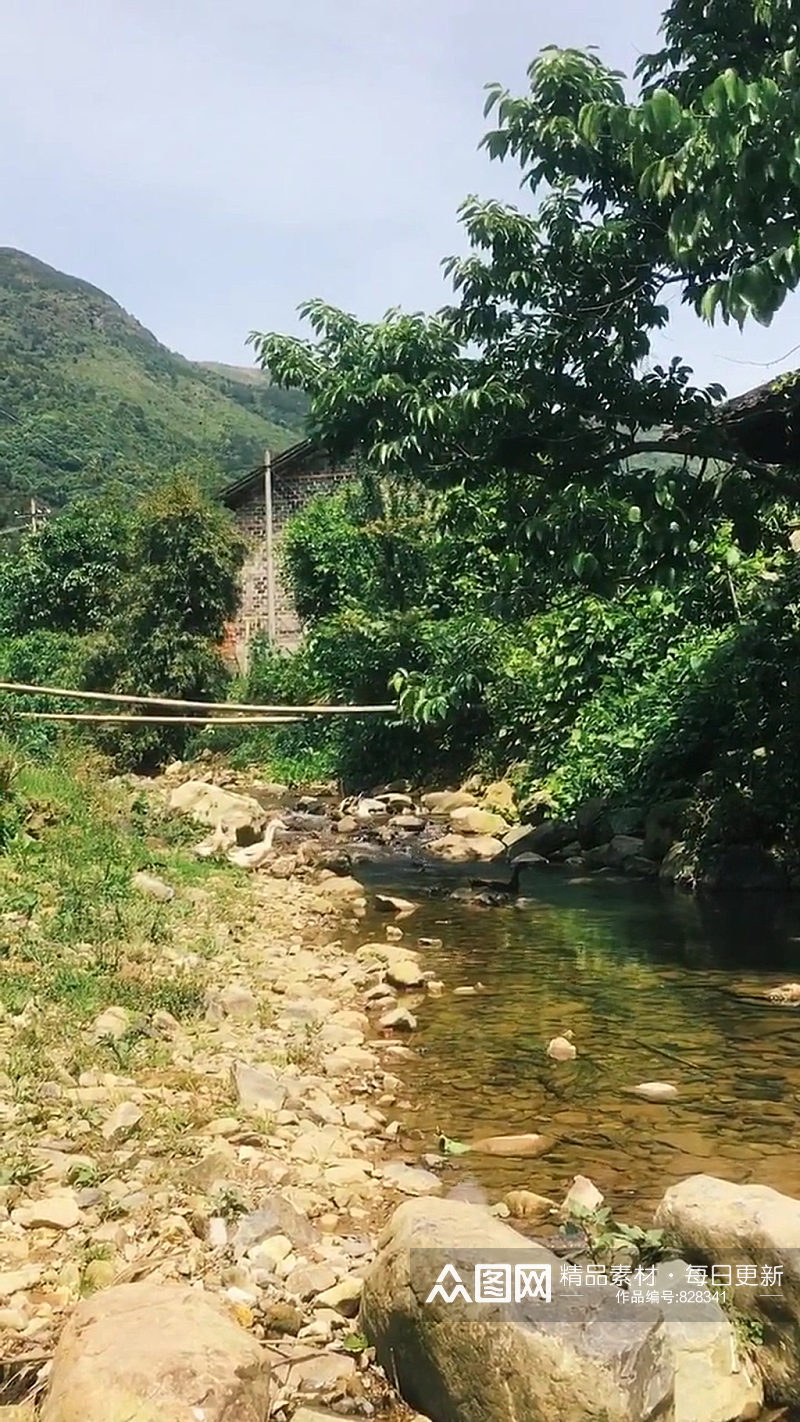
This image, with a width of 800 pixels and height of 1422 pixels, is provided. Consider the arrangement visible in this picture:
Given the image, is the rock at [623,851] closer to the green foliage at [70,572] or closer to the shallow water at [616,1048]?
the shallow water at [616,1048]

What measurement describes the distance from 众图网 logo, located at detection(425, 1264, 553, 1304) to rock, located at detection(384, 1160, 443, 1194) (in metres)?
1.31

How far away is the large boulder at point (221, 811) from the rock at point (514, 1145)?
24.3 ft

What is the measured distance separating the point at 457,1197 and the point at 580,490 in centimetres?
467

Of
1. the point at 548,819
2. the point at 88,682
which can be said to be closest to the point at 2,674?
the point at 88,682

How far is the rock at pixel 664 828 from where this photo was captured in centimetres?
1048

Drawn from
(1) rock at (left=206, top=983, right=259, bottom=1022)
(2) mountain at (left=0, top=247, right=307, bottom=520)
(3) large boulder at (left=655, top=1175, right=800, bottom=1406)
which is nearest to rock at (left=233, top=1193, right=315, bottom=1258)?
(3) large boulder at (left=655, top=1175, right=800, bottom=1406)

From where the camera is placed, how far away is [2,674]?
72.8 feet

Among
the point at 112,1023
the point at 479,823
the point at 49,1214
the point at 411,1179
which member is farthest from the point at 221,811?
the point at 49,1214

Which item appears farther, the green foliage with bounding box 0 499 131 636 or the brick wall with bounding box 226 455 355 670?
the green foliage with bounding box 0 499 131 636

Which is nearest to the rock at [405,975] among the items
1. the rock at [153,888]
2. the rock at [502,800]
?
the rock at [153,888]

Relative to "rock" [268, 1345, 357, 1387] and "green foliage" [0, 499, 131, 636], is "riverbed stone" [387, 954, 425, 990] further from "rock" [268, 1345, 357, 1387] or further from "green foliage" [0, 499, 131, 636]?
"green foliage" [0, 499, 131, 636]

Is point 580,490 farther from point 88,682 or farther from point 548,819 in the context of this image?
point 88,682

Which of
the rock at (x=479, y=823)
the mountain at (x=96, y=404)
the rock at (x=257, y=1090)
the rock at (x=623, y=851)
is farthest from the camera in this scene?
the mountain at (x=96, y=404)

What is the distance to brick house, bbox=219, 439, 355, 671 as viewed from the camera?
76.2 ft
